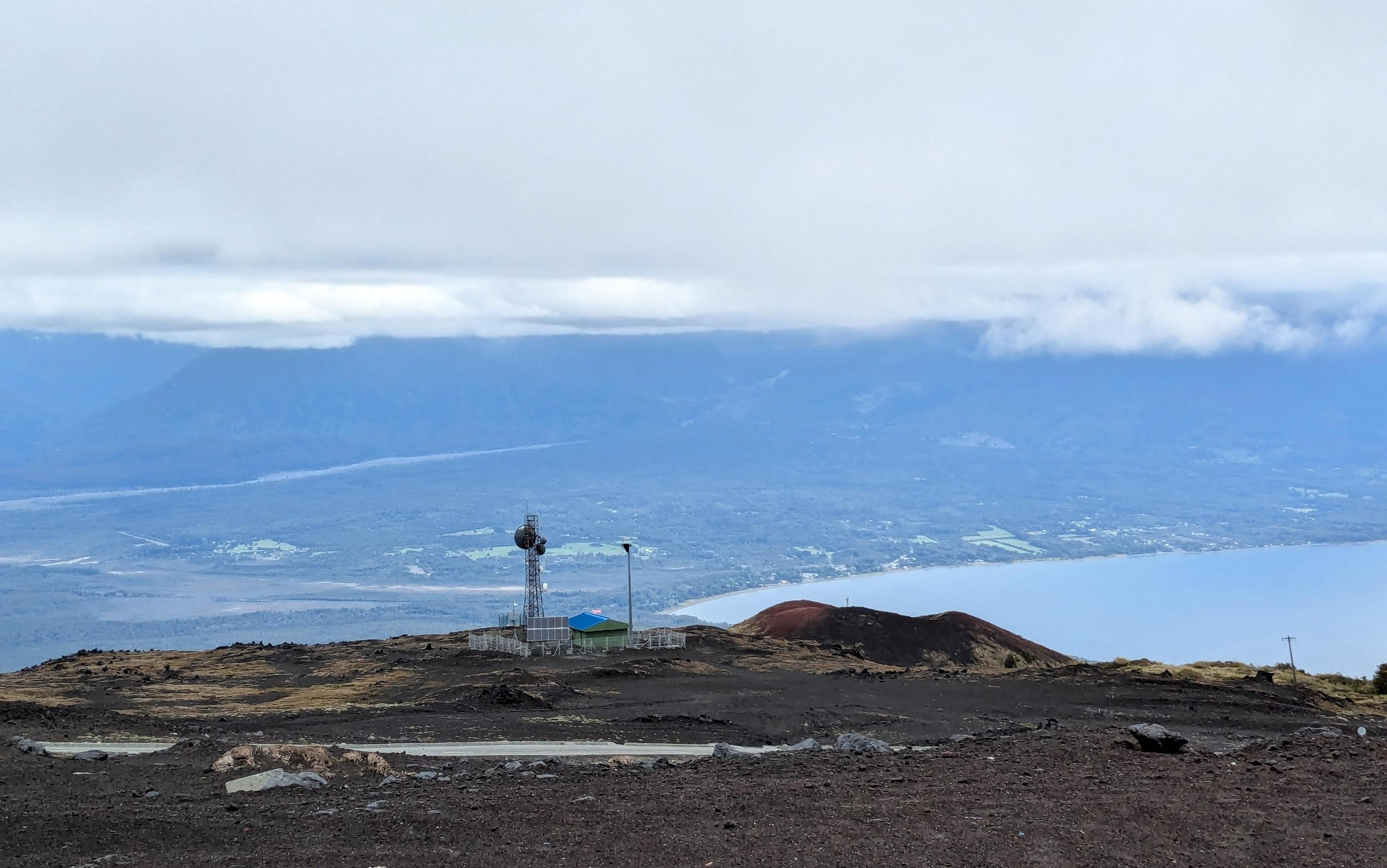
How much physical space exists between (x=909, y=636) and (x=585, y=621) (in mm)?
17332

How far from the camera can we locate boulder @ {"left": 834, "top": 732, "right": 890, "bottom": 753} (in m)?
18.3

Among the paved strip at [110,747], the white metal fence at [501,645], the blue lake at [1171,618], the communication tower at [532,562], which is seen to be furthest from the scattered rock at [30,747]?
the blue lake at [1171,618]

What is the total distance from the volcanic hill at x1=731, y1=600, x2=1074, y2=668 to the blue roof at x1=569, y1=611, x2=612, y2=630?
10.1 meters

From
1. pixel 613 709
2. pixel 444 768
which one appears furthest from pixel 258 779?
pixel 613 709

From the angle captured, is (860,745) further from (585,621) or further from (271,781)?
(585,621)

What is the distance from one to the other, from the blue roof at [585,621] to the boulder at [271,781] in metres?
32.2

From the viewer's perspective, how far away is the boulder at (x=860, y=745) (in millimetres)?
18266

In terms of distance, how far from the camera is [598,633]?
48.0 m

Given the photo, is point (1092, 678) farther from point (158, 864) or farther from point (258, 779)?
point (158, 864)

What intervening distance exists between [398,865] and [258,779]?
5222mm

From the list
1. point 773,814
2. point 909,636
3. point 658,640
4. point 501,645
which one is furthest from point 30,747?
point 909,636

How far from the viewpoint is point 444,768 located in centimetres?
1794

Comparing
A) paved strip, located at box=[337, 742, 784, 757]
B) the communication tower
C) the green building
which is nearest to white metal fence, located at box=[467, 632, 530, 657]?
the green building

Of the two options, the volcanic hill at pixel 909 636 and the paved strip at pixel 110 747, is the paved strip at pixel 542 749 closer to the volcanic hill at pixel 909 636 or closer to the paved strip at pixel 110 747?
the paved strip at pixel 110 747
